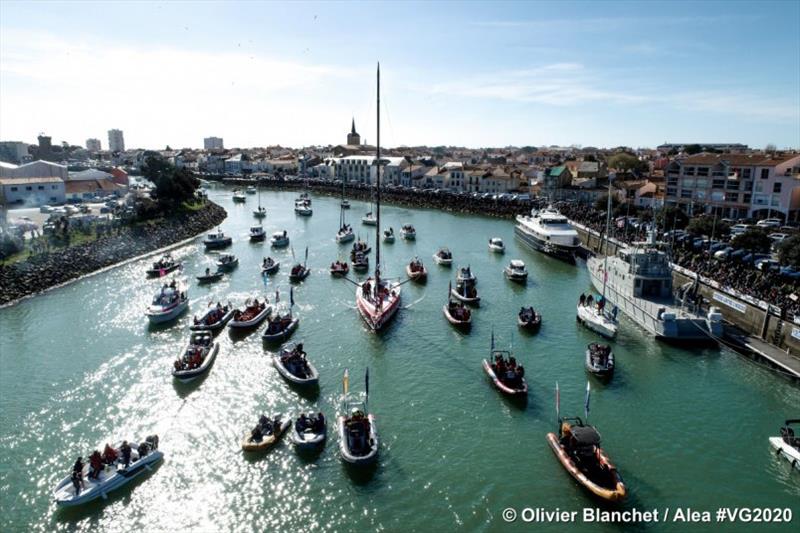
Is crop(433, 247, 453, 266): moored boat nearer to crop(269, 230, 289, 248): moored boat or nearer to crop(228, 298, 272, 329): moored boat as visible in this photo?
crop(269, 230, 289, 248): moored boat

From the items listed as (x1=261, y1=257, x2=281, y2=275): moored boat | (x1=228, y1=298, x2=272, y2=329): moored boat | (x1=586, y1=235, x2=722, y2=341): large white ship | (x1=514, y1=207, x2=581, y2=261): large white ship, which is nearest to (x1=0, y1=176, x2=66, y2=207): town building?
(x1=261, y1=257, x2=281, y2=275): moored boat

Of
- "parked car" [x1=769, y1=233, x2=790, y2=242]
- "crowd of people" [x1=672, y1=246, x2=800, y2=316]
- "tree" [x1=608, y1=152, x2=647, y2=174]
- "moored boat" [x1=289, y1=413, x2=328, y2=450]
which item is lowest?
"moored boat" [x1=289, y1=413, x2=328, y2=450]

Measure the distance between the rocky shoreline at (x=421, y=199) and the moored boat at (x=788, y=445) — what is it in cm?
7633

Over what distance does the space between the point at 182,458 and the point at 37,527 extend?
211 inches

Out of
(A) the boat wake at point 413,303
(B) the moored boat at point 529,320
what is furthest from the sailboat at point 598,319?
(A) the boat wake at point 413,303

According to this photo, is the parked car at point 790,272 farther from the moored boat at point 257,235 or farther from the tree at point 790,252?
the moored boat at point 257,235

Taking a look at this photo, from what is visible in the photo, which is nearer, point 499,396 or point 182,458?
point 182,458

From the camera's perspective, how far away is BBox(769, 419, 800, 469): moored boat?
21998mm

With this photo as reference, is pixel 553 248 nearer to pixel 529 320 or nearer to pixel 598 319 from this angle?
pixel 598 319

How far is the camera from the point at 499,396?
27.7 metres

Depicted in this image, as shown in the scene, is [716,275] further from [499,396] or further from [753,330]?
[499,396]

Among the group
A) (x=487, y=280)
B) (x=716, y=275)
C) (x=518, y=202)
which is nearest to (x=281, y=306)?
(x=487, y=280)

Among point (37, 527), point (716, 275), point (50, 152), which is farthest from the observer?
point (50, 152)

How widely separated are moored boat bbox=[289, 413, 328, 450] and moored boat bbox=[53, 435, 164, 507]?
573 cm
